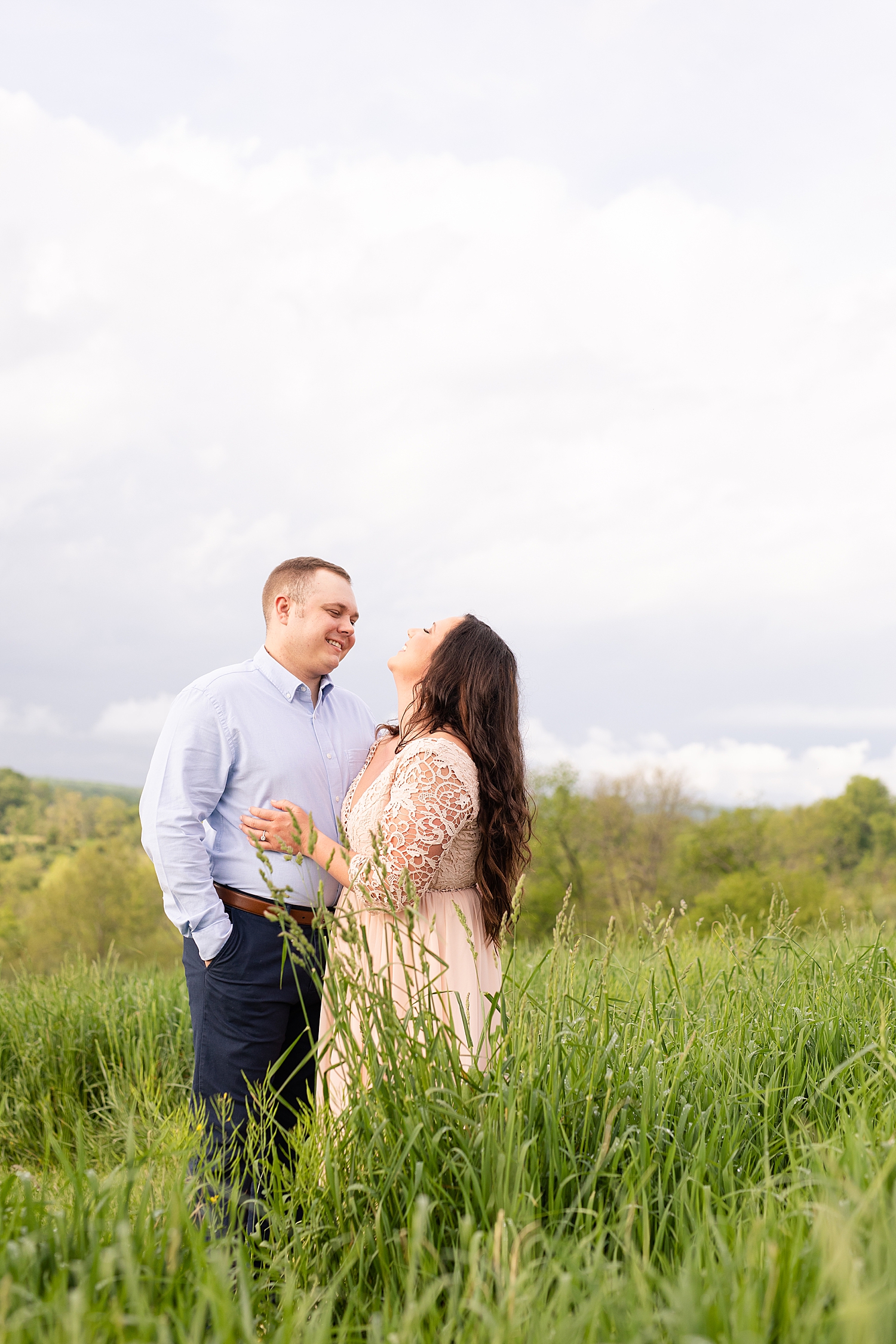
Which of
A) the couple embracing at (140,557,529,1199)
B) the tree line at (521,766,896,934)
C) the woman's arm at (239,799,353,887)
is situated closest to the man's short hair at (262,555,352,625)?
the couple embracing at (140,557,529,1199)

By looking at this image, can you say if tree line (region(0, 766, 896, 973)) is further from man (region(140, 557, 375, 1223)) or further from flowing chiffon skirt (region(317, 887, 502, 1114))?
flowing chiffon skirt (region(317, 887, 502, 1114))

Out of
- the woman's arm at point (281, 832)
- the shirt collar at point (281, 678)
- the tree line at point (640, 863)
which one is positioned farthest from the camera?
the tree line at point (640, 863)

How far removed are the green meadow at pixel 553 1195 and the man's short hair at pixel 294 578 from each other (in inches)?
80.2

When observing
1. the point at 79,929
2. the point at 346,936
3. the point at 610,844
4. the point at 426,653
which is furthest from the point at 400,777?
the point at 79,929

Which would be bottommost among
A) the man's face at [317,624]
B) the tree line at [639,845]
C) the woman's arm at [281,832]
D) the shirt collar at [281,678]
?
the tree line at [639,845]

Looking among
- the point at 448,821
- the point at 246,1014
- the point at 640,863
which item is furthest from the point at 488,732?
the point at 640,863

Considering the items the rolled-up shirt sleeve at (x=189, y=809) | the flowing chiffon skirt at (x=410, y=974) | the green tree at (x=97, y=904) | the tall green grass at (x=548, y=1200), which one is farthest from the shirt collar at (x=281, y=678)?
the green tree at (x=97, y=904)

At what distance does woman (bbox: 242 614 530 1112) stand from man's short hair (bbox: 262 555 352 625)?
808 millimetres

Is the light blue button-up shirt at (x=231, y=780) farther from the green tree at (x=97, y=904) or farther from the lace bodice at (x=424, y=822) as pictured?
the green tree at (x=97, y=904)

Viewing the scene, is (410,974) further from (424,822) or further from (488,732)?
(488,732)

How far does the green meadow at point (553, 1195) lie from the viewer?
65.1 inches

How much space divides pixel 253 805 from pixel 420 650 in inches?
40.9

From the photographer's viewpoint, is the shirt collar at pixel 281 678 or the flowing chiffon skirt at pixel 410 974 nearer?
the flowing chiffon skirt at pixel 410 974

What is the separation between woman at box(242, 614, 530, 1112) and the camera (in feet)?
10.6
